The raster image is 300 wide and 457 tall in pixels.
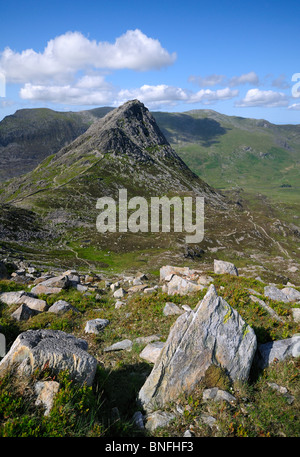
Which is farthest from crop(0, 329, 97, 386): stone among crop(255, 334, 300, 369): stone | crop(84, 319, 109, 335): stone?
crop(255, 334, 300, 369): stone

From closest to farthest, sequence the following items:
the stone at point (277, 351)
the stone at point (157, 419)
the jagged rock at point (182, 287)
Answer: the stone at point (157, 419) → the stone at point (277, 351) → the jagged rock at point (182, 287)

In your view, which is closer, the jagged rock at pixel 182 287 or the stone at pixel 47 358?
the stone at pixel 47 358

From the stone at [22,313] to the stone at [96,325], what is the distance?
4.25 m

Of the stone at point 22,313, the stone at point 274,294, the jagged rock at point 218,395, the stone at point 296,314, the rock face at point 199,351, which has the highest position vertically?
the rock face at point 199,351

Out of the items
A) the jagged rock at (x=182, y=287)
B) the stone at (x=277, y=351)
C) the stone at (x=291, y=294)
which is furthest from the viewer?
the stone at (x=291, y=294)

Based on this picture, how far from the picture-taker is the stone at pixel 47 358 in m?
8.86

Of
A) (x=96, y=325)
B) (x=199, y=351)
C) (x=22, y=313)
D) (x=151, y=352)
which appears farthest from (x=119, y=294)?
(x=199, y=351)

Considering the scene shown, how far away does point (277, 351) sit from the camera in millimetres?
11820

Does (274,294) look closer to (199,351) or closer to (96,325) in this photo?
(199,351)

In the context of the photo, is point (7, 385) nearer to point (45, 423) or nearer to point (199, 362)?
point (45, 423)

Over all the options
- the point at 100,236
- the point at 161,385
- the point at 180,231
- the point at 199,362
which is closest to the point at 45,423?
the point at 161,385

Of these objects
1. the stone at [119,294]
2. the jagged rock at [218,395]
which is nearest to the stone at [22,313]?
the stone at [119,294]

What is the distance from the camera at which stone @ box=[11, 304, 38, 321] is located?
1728 cm

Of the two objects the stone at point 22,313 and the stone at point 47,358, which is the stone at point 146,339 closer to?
the stone at point 47,358
